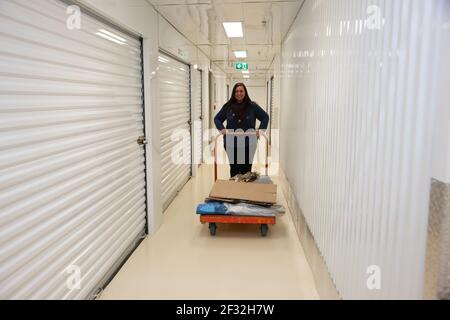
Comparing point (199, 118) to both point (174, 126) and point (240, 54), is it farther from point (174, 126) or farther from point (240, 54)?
point (174, 126)

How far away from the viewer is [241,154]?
17.5ft

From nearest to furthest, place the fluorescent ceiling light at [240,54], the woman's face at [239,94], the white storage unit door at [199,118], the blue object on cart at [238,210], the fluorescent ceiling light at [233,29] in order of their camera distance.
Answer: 1. the blue object on cart at [238,210]
2. the woman's face at [239,94]
3. the fluorescent ceiling light at [233,29]
4. the white storage unit door at [199,118]
5. the fluorescent ceiling light at [240,54]

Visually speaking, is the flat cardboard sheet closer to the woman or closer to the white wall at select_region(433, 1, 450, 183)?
the woman

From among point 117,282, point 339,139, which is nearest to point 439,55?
point 339,139

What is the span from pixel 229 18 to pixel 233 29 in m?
0.76

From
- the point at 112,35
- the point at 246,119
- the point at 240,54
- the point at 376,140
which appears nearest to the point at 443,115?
the point at 376,140

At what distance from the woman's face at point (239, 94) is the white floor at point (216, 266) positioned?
→ 180cm

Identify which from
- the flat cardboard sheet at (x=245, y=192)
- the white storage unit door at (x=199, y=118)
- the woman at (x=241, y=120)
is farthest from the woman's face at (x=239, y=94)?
the white storage unit door at (x=199, y=118)

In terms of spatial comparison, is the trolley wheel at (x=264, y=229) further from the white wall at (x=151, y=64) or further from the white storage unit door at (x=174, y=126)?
the white storage unit door at (x=174, y=126)

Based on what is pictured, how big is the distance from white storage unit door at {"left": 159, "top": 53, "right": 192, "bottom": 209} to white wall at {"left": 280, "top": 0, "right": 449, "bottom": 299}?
8.77 ft

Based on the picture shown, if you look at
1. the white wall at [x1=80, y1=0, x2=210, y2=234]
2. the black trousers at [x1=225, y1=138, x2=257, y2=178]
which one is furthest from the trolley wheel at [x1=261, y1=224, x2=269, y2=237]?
the black trousers at [x1=225, y1=138, x2=257, y2=178]

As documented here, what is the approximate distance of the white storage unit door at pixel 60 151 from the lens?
1806 millimetres
